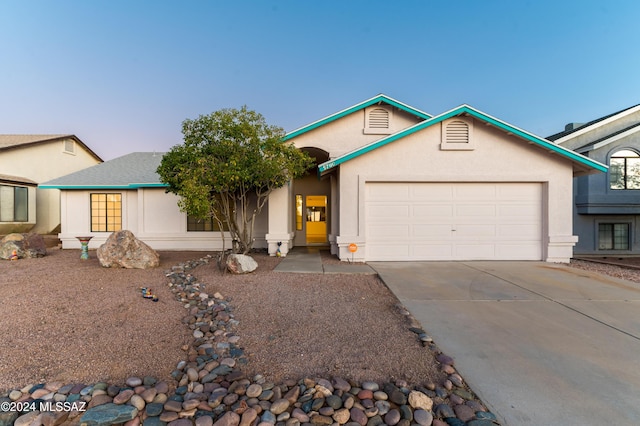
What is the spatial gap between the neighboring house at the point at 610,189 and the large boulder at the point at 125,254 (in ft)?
54.5

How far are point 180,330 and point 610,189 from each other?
16816 mm

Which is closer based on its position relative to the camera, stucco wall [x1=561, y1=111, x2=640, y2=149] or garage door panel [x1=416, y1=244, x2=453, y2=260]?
garage door panel [x1=416, y1=244, x2=453, y2=260]

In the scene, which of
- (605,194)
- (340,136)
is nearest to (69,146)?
(340,136)

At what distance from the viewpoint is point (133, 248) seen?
7812mm

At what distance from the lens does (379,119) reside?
37.9 feet

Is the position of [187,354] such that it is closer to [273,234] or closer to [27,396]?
[27,396]

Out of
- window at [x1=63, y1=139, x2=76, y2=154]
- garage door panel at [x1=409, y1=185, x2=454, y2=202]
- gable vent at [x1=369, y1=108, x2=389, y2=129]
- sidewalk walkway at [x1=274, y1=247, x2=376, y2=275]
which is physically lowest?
sidewalk walkway at [x1=274, y1=247, x2=376, y2=275]

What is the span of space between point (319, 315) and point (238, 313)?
4.17ft

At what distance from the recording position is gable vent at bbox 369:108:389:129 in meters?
11.5

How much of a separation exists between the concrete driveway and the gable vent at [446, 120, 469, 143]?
13.7 ft

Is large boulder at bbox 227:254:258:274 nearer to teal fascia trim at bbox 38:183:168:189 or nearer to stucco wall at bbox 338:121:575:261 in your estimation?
stucco wall at bbox 338:121:575:261

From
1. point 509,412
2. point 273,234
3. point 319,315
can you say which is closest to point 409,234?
point 273,234

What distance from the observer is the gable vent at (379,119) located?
37.8 ft

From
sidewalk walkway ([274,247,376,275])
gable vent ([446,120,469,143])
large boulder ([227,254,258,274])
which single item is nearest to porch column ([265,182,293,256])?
sidewalk walkway ([274,247,376,275])
